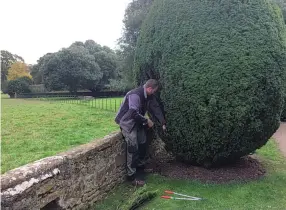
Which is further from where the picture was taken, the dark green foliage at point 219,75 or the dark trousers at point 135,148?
the dark trousers at point 135,148

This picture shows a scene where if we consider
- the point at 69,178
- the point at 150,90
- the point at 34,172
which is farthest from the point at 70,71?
the point at 34,172

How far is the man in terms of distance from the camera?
5973 mm

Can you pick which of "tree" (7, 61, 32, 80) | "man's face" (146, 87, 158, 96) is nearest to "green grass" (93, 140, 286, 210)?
"man's face" (146, 87, 158, 96)

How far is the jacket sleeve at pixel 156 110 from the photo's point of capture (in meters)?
6.42

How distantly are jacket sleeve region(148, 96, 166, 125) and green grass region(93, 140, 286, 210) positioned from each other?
116cm

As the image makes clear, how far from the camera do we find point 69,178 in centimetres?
464

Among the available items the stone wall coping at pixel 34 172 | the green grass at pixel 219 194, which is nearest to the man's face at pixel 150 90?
the stone wall coping at pixel 34 172

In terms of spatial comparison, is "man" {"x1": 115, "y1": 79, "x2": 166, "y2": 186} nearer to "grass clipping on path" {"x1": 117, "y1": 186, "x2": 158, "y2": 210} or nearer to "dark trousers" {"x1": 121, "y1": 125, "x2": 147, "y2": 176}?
"dark trousers" {"x1": 121, "y1": 125, "x2": 147, "y2": 176}

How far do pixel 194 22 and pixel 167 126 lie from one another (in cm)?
208

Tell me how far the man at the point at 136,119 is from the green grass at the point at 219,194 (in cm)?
45

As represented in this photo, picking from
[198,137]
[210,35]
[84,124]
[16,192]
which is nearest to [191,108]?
[198,137]

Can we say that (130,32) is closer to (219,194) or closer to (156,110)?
(156,110)

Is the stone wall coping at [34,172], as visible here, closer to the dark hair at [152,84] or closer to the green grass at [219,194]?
the green grass at [219,194]

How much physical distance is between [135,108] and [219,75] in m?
1.60
